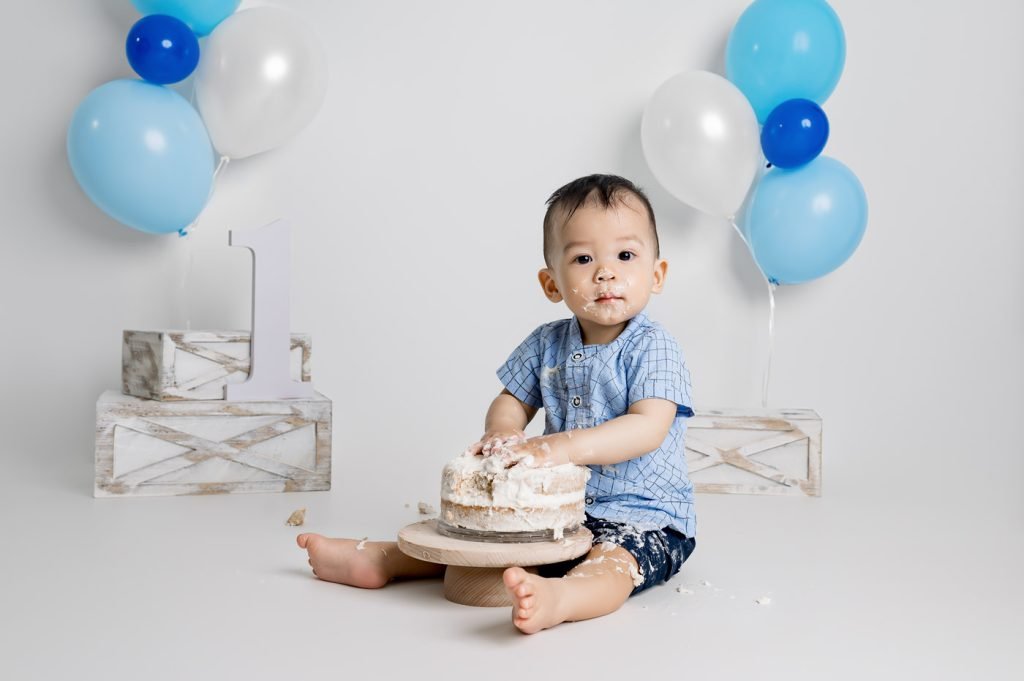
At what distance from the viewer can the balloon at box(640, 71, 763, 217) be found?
277 centimetres

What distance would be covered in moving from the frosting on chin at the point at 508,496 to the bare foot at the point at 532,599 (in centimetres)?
13

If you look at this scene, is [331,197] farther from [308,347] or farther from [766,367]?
[766,367]

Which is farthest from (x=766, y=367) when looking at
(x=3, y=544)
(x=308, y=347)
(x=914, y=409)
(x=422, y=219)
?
(x=3, y=544)

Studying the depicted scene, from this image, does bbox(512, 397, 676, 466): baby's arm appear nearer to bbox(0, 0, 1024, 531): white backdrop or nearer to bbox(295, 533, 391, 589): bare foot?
bbox(295, 533, 391, 589): bare foot

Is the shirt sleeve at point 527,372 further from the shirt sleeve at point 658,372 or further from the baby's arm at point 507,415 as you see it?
the shirt sleeve at point 658,372

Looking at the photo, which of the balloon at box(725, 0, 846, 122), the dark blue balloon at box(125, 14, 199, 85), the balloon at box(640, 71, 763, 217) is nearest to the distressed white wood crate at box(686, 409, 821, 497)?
the balloon at box(640, 71, 763, 217)

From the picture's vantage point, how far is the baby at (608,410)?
168 cm

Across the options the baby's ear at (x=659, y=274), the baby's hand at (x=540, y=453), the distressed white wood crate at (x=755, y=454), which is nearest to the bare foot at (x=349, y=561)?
the baby's hand at (x=540, y=453)

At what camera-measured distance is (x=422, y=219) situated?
3232 millimetres

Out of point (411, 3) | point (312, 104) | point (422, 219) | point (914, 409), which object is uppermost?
point (411, 3)

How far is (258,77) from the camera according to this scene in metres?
2.69

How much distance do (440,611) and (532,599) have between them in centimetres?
23

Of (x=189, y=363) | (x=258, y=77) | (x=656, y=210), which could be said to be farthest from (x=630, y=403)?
(x=656, y=210)

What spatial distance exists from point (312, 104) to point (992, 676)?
2.14 metres
